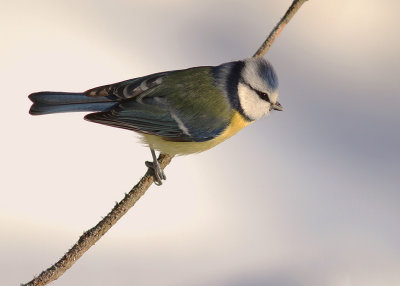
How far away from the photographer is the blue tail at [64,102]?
2.11 feet

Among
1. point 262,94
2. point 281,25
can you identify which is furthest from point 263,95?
point 281,25

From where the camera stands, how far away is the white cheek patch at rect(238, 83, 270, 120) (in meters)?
0.70

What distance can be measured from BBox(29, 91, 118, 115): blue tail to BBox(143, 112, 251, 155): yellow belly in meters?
0.09

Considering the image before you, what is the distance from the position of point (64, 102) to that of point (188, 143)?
0.20 m

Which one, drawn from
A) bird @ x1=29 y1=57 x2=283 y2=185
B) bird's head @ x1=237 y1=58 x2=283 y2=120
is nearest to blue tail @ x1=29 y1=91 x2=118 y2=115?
bird @ x1=29 y1=57 x2=283 y2=185

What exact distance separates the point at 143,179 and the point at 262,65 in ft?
0.78

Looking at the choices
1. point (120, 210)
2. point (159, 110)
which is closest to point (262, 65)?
point (159, 110)

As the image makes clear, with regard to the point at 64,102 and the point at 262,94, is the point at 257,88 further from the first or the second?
the point at 64,102

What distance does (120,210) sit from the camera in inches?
20.5

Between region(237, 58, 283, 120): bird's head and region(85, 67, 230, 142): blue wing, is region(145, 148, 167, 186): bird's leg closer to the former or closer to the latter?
region(85, 67, 230, 142): blue wing

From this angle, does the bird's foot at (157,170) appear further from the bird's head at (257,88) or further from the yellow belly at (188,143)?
the bird's head at (257,88)

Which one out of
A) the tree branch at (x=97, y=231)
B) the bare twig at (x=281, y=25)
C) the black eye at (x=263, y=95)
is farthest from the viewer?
the black eye at (x=263, y=95)

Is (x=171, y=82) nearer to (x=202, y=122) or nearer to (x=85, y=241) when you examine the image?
(x=202, y=122)

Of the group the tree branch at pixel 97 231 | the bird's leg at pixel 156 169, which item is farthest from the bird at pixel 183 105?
the tree branch at pixel 97 231
